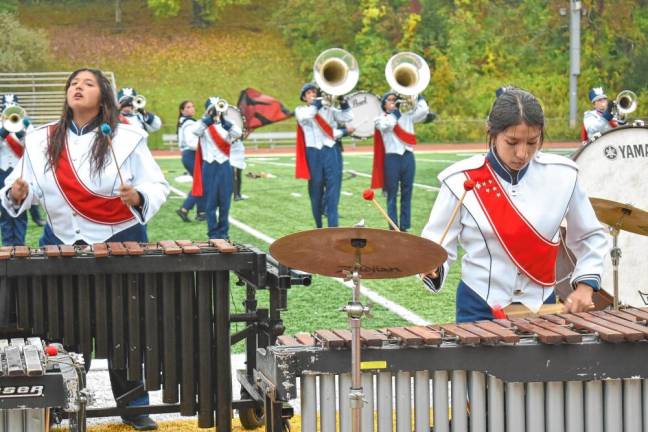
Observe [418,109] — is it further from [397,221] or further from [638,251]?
[638,251]

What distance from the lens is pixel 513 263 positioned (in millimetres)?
4676

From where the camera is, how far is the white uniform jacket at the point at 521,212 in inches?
184

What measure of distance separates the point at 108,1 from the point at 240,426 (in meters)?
50.4

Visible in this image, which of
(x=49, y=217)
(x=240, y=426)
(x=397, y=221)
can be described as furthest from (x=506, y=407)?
(x=397, y=221)

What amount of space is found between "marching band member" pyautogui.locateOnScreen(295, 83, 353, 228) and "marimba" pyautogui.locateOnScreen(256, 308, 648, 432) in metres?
9.47

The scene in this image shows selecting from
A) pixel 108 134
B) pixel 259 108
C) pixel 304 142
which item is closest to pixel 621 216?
pixel 108 134

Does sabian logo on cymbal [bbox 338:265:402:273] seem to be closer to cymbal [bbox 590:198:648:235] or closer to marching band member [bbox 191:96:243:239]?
cymbal [bbox 590:198:648:235]

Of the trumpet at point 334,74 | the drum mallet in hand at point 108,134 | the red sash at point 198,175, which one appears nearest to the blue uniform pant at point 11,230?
the red sash at point 198,175

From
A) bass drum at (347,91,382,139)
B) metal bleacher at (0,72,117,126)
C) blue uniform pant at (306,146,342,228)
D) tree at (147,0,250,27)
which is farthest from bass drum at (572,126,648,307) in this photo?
tree at (147,0,250,27)

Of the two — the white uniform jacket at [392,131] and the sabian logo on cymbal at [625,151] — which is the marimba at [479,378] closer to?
the sabian logo on cymbal at [625,151]

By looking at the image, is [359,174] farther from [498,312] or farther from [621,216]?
[498,312]

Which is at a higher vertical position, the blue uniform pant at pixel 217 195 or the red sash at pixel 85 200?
the red sash at pixel 85 200

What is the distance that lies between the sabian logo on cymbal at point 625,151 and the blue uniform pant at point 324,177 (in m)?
6.60

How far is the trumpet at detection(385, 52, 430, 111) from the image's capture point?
49.5ft
